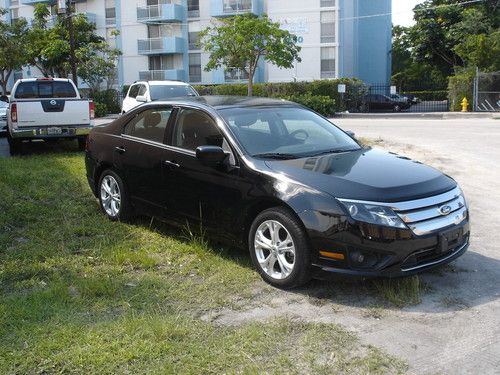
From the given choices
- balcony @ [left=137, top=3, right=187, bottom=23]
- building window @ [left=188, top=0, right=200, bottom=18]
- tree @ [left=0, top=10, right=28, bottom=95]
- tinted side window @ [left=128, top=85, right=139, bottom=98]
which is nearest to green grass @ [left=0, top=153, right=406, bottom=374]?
tinted side window @ [left=128, top=85, right=139, bottom=98]

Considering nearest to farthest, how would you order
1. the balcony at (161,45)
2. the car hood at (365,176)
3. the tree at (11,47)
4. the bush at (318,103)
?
the car hood at (365,176) < the bush at (318,103) < the tree at (11,47) < the balcony at (161,45)

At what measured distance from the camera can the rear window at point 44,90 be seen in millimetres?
13688

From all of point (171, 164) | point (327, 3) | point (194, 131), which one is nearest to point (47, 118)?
point (171, 164)

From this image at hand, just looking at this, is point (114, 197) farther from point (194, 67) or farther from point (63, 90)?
point (194, 67)

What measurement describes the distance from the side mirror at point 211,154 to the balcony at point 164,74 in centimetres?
4165

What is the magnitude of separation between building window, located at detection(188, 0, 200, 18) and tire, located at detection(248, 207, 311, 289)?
43603 millimetres

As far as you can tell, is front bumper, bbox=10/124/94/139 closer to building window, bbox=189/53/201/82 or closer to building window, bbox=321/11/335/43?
building window, bbox=321/11/335/43

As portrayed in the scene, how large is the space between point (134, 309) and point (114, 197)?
2.82m

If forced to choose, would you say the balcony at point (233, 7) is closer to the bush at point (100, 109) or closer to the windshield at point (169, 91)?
the bush at point (100, 109)

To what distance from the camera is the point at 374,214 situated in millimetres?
4387

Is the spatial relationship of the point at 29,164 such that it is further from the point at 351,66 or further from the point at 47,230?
the point at 351,66

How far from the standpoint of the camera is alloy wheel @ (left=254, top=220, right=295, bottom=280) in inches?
186

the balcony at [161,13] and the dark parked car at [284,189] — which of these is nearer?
the dark parked car at [284,189]

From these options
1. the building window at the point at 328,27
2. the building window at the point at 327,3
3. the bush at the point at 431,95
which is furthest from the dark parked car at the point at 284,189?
the bush at the point at 431,95
